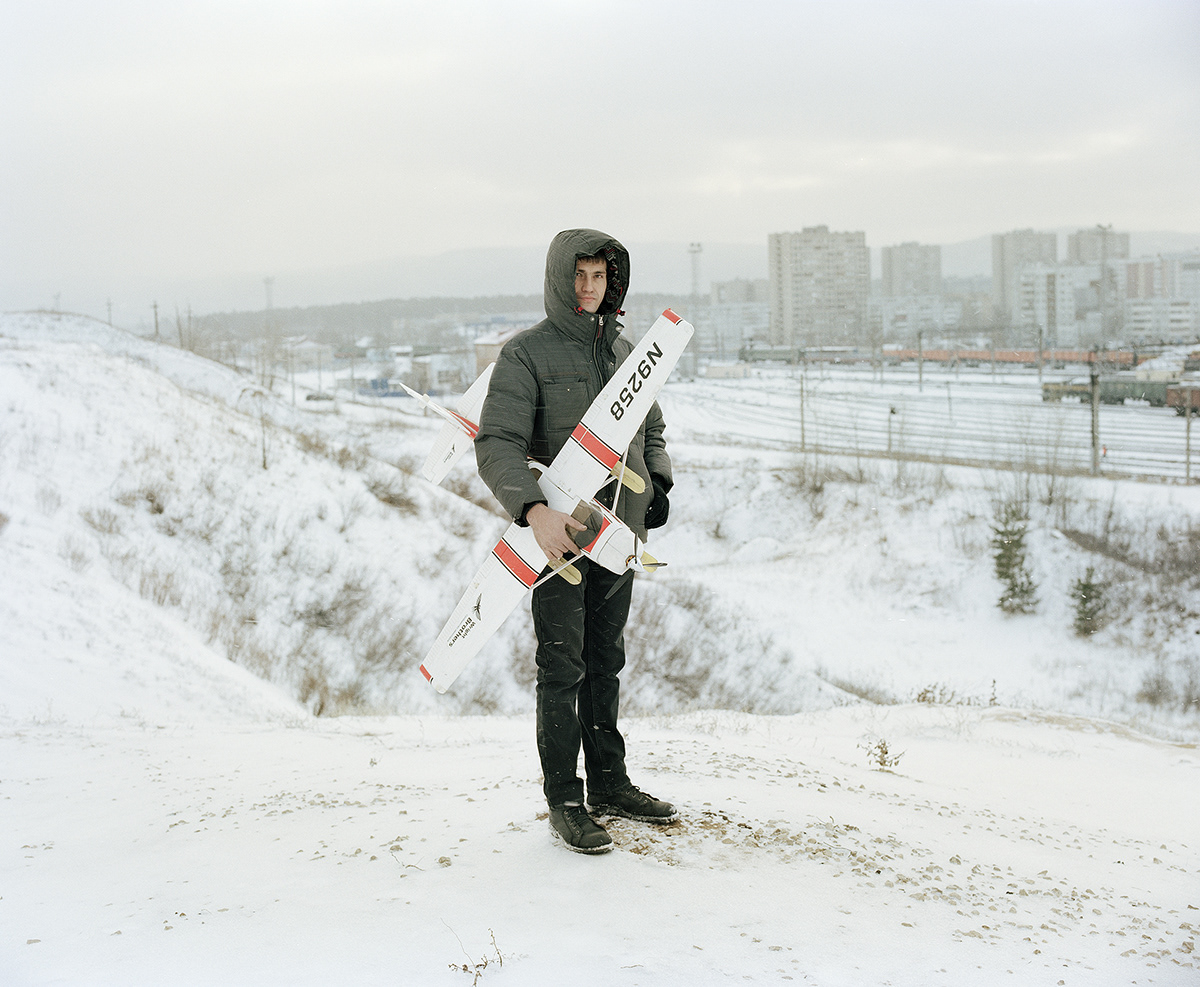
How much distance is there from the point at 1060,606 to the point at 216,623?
17.7m

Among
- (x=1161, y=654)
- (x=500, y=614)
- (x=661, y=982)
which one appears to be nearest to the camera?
(x=661, y=982)

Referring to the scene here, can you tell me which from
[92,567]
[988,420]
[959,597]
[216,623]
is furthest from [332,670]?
[988,420]

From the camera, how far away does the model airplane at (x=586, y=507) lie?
2824 mm

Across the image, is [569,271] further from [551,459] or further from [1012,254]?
[1012,254]

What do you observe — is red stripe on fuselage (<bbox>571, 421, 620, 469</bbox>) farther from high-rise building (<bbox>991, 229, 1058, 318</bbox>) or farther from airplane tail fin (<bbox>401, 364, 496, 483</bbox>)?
high-rise building (<bbox>991, 229, 1058, 318</bbox>)

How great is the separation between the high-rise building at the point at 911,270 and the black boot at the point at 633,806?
63.1 meters

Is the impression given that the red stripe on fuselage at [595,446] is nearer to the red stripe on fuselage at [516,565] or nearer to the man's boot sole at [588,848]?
the red stripe on fuselage at [516,565]

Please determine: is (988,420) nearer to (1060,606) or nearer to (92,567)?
(1060,606)

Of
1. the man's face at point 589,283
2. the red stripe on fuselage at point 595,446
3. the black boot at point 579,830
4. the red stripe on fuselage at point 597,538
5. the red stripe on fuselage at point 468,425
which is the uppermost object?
the man's face at point 589,283

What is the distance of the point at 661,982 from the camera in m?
2.15

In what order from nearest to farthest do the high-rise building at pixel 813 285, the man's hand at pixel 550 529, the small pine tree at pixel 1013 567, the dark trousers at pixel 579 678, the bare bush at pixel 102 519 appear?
the man's hand at pixel 550 529
the dark trousers at pixel 579 678
the bare bush at pixel 102 519
the small pine tree at pixel 1013 567
the high-rise building at pixel 813 285

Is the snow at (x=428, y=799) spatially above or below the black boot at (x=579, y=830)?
below

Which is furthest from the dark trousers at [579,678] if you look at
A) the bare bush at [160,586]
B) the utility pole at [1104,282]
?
the utility pole at [1104,282]

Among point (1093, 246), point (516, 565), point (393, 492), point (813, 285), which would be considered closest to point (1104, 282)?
point (1093, 246)
